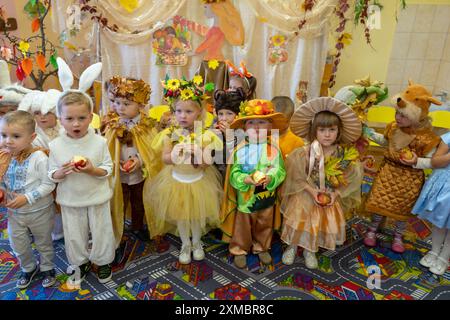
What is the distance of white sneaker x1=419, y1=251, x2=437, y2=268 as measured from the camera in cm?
299

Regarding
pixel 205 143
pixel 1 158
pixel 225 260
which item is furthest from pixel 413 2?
pixel 1 158

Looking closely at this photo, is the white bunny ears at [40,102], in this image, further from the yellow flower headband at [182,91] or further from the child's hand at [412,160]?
the child's hand at [412,160]

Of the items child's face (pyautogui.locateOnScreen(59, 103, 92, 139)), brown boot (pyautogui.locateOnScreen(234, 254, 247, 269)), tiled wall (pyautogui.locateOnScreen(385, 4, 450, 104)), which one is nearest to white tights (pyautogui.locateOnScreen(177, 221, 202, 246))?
brown boot (pyautogui.locateOnScreen(234, 254, 247, 269))

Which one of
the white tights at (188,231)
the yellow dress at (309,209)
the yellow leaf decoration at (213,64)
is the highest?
the yellow leaf decoration at (213,64)

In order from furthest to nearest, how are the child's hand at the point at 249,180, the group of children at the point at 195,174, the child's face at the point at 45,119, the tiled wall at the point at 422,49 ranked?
the tiled wall at the point at 422,49
the child's face at the point at 45,119
the child's hand at the point at 249,180
the group of children at the point at 195,174

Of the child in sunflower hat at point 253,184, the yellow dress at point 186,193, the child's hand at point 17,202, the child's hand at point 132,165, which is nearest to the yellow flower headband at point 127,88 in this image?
the yellow dress at point 186,193

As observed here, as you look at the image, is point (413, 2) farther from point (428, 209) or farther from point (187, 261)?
point (187, 261)

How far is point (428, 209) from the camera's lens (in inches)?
111

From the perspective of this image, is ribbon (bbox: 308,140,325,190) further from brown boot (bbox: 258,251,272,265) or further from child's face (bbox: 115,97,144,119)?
child's face (bbox: 115,97,144,119)

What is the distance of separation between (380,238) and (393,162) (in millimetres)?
828

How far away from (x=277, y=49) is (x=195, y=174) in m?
2.08

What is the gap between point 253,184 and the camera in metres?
2.60

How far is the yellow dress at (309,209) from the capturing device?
9.12ft

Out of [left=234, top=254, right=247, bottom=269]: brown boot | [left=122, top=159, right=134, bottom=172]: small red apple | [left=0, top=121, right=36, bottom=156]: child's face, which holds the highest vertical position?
[left=0, top=121, right=36, bottom=156]: child's face
